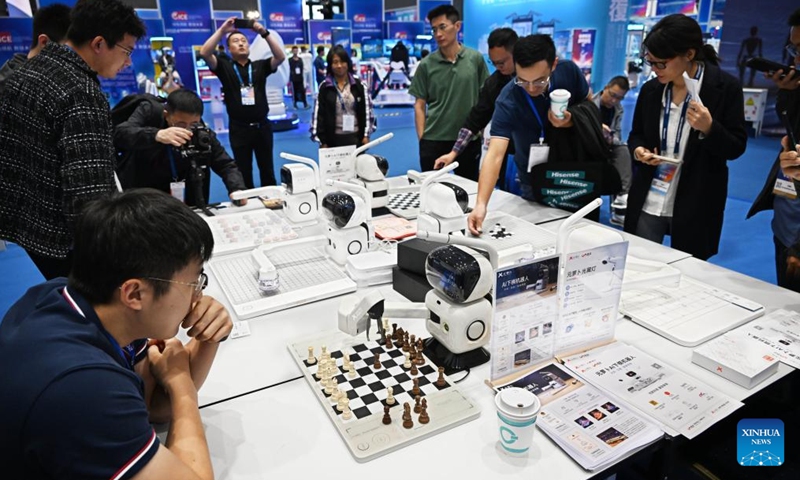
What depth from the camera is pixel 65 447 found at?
0.86 m

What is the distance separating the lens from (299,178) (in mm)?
2730

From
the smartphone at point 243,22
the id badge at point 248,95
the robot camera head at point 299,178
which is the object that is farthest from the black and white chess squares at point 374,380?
the id badge at point 248,95

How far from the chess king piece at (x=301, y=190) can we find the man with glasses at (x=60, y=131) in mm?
903

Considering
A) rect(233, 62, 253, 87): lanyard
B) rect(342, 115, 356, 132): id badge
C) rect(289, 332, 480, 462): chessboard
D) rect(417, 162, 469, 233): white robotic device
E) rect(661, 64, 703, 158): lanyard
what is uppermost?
rect(233, 62, 253, 87): lanyard

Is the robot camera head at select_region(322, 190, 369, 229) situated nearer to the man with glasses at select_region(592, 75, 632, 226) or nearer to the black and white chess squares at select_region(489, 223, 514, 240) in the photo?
the black and white chess squares at select_region(489, 223, 514, 240)

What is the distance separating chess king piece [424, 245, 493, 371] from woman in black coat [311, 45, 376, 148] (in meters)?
3.86

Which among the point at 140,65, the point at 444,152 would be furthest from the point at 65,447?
the point at 140,65

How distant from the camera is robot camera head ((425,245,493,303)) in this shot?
1.38 metres

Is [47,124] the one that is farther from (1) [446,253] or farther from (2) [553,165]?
(2) [553,165]

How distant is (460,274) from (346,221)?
93 centimetres

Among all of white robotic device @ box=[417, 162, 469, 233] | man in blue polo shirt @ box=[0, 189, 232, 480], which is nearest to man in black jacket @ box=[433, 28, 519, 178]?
white robotic device @ box=[417, 162, 469, 233]

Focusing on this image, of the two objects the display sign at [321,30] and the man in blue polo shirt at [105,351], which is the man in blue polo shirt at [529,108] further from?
the display sign at [321,30]

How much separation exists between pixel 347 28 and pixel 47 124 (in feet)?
27.7

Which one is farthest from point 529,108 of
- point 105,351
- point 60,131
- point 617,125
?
point 617,125
